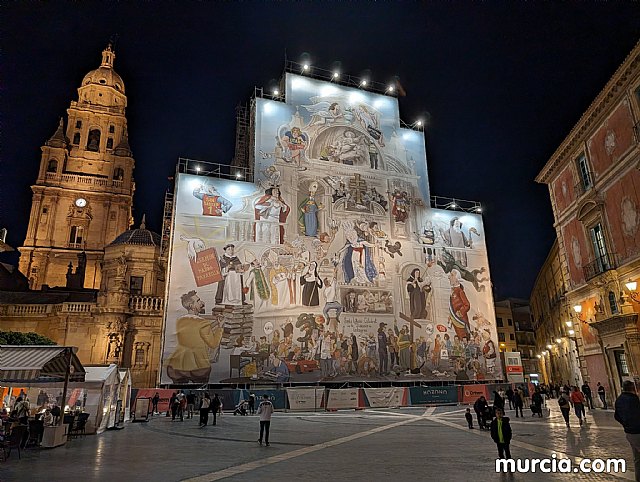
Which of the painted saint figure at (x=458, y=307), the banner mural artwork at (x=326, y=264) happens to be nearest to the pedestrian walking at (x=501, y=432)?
the banner mural artwork at (x=326, y=264)

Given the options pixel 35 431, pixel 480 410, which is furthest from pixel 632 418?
pixel 35 431

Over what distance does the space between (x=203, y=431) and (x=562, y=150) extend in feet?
72.5

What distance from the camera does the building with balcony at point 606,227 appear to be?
1769cm

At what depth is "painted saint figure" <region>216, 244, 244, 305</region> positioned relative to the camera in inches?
1009

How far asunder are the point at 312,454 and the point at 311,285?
739 inches

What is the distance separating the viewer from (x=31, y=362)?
10.7 m

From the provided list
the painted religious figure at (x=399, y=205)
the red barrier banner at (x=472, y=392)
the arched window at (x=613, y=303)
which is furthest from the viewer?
the painted religious figure at (x=399, y=205)

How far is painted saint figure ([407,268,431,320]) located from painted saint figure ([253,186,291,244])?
9637 mm

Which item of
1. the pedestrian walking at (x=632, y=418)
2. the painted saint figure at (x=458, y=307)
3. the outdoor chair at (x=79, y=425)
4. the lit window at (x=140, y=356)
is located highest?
the painted saint figure at (x=458, y=307)

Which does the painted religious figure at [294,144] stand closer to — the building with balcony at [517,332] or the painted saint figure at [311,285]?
the painted saint figure at [311,285]

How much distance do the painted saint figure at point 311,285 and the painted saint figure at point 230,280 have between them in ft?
12.9

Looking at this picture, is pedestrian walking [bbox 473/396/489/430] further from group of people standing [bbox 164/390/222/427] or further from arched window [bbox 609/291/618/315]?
arched window [bbox 609/291/618/315]

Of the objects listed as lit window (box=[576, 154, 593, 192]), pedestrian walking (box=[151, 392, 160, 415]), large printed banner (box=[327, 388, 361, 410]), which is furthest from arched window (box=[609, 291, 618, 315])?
pedestrian walking (box=[151, 392, 160, 415])

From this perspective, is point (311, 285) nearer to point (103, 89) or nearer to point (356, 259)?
point (356, 259)
